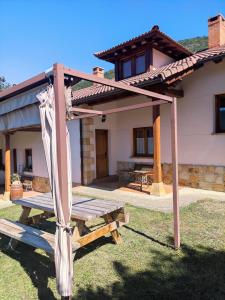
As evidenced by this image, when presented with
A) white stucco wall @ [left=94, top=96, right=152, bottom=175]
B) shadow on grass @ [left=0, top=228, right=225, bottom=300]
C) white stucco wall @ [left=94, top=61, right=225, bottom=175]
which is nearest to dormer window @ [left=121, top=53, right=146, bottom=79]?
white stucco wall @ [left=94, top=96, right=152, bottom=175]

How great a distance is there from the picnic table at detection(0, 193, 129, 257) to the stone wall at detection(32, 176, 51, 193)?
747 cm

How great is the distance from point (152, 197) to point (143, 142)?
3.45 m

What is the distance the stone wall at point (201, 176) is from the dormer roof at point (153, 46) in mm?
5106

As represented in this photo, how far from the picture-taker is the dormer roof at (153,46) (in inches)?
387

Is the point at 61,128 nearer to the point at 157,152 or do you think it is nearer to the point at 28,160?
the point at 157,152

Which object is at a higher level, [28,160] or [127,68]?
[127,68]

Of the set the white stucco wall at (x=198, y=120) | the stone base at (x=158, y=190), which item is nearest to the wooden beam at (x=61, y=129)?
the stone base at (x=158, y=190)

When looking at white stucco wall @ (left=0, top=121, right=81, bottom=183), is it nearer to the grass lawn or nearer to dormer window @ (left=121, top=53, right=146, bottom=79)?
dormer window @ (left=121, top=53, right=146, bottom=79)

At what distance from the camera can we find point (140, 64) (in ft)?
35.7

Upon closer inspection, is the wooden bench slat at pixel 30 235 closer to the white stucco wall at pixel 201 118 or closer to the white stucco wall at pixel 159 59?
the white stucco wall at pixel 201 118

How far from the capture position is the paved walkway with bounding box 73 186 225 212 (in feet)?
22.2

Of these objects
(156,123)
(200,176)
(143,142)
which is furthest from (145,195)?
(143,142)

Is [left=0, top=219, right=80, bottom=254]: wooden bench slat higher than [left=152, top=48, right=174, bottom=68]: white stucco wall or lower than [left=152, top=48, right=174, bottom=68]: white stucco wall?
lower

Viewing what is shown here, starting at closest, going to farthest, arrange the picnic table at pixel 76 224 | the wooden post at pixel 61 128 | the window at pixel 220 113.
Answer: the wooden post at pixel 61 128 → the picnic table at pixel 76 224 → the window at pixel 220 113
